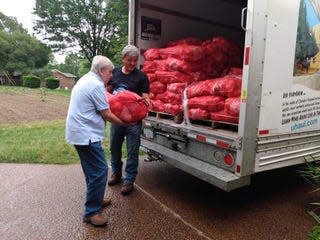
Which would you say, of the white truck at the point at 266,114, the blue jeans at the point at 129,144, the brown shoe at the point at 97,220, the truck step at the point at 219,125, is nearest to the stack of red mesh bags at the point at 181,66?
the truck step at the point at 219,125

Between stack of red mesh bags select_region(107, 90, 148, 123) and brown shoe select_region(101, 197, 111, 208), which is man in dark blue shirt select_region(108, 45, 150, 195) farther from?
stack of red mesh bags select_region(107, 90, 148, 123)

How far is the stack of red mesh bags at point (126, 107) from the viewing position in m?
3.62

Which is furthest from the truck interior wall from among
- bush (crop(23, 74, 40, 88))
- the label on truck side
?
bush (crop(23, 74, 40, 88))

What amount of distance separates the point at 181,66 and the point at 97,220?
2.35 metres

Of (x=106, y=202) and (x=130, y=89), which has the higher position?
(x=130, y=89)

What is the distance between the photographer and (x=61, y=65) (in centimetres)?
9531

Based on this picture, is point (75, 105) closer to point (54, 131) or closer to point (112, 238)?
point (112, 238)

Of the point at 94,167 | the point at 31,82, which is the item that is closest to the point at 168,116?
the point at 94,167

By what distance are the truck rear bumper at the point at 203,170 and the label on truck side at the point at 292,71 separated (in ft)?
1.87

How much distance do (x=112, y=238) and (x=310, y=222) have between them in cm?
231

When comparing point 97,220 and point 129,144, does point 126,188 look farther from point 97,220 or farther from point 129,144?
point 97,220

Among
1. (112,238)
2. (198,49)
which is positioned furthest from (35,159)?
(198,49)

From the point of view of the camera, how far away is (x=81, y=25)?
2747cm

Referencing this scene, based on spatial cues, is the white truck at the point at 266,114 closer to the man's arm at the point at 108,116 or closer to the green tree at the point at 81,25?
the man's arm at the point at 108,116
